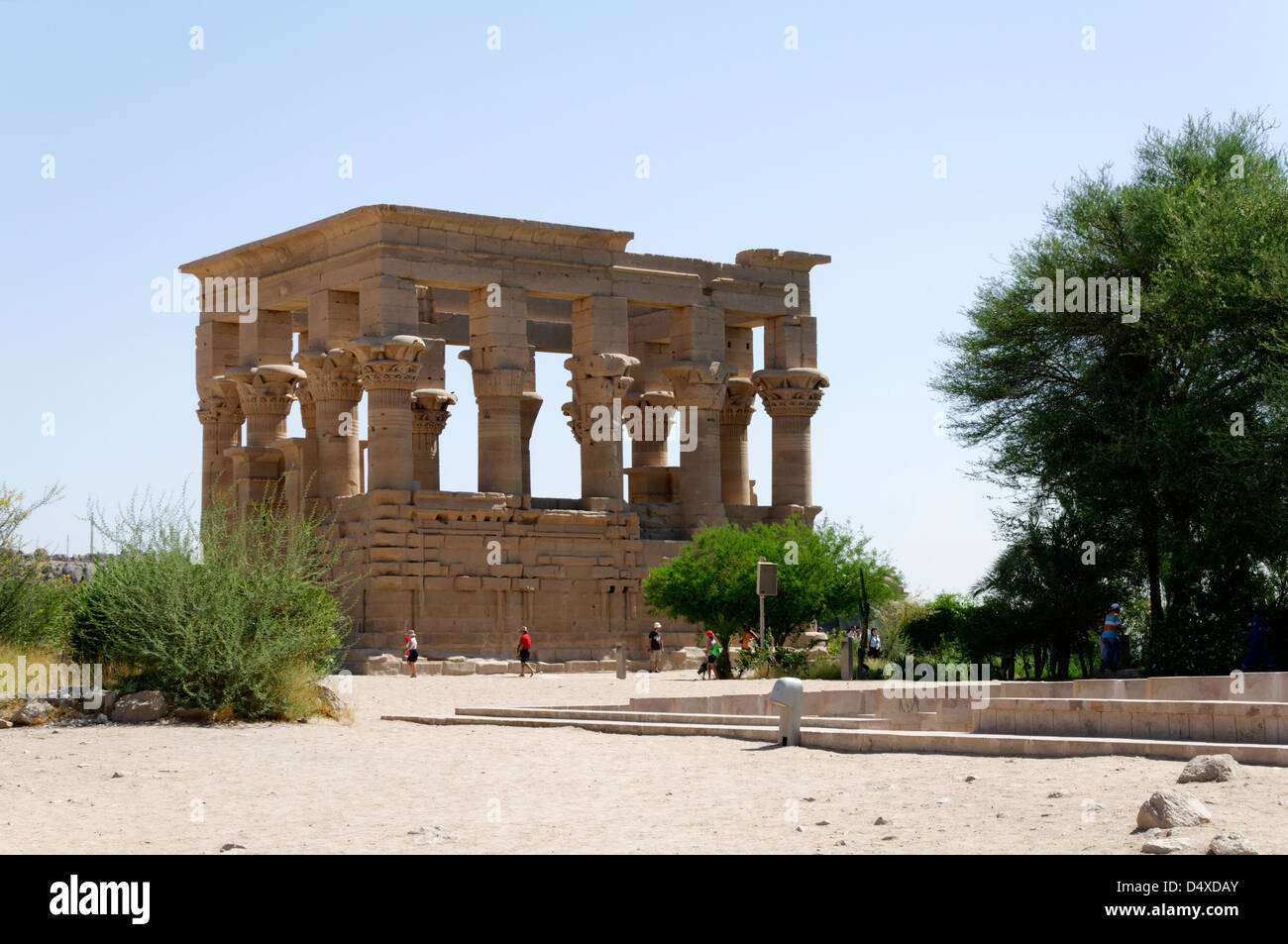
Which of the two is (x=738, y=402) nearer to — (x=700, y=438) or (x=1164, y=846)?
(x=700, y=438)

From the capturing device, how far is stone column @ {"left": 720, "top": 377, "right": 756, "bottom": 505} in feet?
150

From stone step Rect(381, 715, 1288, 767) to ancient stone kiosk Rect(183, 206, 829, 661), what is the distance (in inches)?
767

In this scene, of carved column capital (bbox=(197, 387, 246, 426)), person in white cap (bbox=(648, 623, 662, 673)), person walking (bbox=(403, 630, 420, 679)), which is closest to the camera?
person walking (bbox=(403, 630, 420, 679))

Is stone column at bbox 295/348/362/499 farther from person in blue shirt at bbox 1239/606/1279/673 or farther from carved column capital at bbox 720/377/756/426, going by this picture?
person in blue shirt at bbox 1239/606/1279/673

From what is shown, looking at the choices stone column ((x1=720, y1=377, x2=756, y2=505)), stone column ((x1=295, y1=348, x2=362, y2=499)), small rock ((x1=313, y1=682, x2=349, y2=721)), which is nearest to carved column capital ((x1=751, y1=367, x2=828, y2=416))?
stone column ((x1=720, y1=377, x2=756, y2=505))

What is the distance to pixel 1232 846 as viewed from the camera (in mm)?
8367

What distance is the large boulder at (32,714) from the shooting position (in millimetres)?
19781

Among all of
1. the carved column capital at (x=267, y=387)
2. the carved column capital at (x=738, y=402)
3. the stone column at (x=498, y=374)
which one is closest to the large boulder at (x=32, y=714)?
the stone column at (x=498, y=374)

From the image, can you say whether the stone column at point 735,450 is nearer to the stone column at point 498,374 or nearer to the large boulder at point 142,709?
the stone column at point 498,374

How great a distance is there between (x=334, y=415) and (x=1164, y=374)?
61.9 ft

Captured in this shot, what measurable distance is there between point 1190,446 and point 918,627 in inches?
539

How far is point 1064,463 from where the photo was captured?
29.2 m
